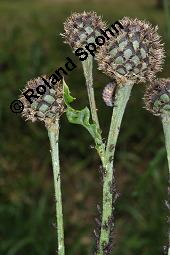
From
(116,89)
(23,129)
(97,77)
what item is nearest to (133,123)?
(97,77)

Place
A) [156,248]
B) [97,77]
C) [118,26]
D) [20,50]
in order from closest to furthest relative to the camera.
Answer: [118,26]
[156,248]
[97,77]
[20,50]

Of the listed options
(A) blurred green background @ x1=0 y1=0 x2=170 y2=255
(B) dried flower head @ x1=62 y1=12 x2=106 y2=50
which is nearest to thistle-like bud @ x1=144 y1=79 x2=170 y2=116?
(B) dried flower head @ x1=62 y1=12 x2=106 y2=50

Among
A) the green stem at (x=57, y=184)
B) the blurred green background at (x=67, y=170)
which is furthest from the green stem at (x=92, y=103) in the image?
the blurred green background at (x=67, y=170)

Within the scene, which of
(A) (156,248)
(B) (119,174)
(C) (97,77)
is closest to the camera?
(A) (156,248)

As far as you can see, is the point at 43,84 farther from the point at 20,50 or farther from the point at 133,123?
the point at 20,50

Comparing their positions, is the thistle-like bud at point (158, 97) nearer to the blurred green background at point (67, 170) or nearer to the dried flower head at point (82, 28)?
the dried flower head at point (82, 28)
